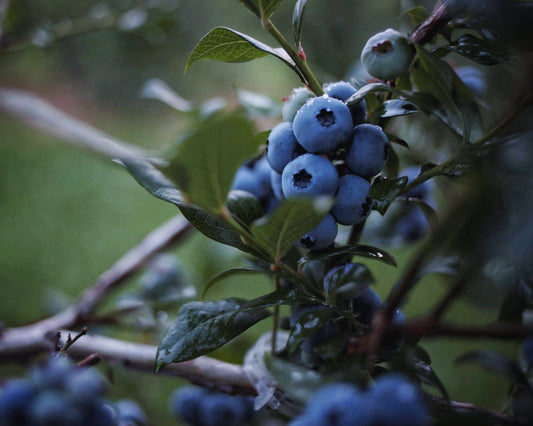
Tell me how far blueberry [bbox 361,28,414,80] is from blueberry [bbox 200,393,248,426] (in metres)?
0.48

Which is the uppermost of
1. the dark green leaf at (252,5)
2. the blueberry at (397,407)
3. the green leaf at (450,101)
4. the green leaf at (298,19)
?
the dark green leaf at (252,5)

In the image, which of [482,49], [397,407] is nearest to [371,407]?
[397,407]

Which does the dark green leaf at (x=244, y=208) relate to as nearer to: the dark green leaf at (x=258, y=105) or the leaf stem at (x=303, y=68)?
the leaf stem at (x=303, y=68)

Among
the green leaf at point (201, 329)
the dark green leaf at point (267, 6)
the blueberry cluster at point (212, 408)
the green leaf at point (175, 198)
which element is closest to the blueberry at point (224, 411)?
the blueberry cluster at point (212, 408)

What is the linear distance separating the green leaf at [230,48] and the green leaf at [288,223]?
0.61 feet

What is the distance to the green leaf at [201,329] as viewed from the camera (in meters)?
0.51

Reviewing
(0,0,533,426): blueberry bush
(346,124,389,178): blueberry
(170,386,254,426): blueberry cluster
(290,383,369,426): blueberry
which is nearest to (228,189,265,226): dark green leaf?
(0,0,533,426): blueberry bush

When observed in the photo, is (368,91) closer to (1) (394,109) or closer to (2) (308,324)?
(1) (394,109)

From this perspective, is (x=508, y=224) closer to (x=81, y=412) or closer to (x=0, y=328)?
(x=81, y=412)

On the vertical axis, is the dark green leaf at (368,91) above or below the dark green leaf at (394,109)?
above

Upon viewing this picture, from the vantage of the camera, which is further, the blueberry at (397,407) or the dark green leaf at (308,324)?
the dark green leaf at (308,324)

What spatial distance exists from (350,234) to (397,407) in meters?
0.26

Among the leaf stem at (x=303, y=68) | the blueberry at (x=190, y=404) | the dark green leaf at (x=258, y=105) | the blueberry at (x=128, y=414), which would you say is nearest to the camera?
the leaf stem at (x=303, y=68)

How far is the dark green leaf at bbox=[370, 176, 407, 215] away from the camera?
0.46 meters
